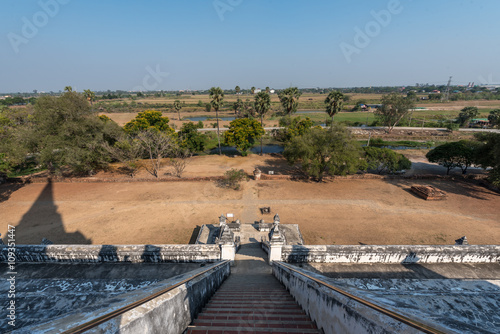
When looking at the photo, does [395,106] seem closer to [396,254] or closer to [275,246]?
[396,254]

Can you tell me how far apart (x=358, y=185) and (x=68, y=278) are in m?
24.8

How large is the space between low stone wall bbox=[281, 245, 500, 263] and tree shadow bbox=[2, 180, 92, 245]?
1514 cm

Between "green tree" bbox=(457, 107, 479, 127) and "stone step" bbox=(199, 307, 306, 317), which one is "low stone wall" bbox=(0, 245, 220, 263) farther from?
"green tree" bbox=(457, 107, 479, 127)

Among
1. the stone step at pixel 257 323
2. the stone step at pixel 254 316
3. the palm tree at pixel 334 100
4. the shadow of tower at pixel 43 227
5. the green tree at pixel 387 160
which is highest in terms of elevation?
the palm tree at pixel 334 100

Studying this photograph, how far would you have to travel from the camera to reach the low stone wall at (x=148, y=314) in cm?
270

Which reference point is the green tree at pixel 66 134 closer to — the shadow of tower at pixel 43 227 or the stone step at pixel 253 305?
the shadow of tower at pixel 43 227

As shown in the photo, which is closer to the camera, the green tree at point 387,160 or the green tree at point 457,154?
the green tree at point 457,154

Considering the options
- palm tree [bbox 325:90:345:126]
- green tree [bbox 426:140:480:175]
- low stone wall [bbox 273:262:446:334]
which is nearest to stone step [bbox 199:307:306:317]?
low stone wall [bbox 273:262:446:334]

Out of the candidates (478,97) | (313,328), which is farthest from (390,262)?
(478,97)

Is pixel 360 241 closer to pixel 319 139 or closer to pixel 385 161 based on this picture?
pixel 319 139

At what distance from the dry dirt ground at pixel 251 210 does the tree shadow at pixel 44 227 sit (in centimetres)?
7

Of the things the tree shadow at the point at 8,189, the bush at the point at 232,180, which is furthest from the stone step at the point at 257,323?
the tree shadow at the point at 8,189

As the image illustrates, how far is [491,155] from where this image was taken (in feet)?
70.1

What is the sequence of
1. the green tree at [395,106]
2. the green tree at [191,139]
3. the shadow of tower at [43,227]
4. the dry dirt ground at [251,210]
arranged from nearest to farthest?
the shadow of tower at [43,227], the dry dirt ground at [251,210], the green tree at [191,139], the green tree at [395,106]
